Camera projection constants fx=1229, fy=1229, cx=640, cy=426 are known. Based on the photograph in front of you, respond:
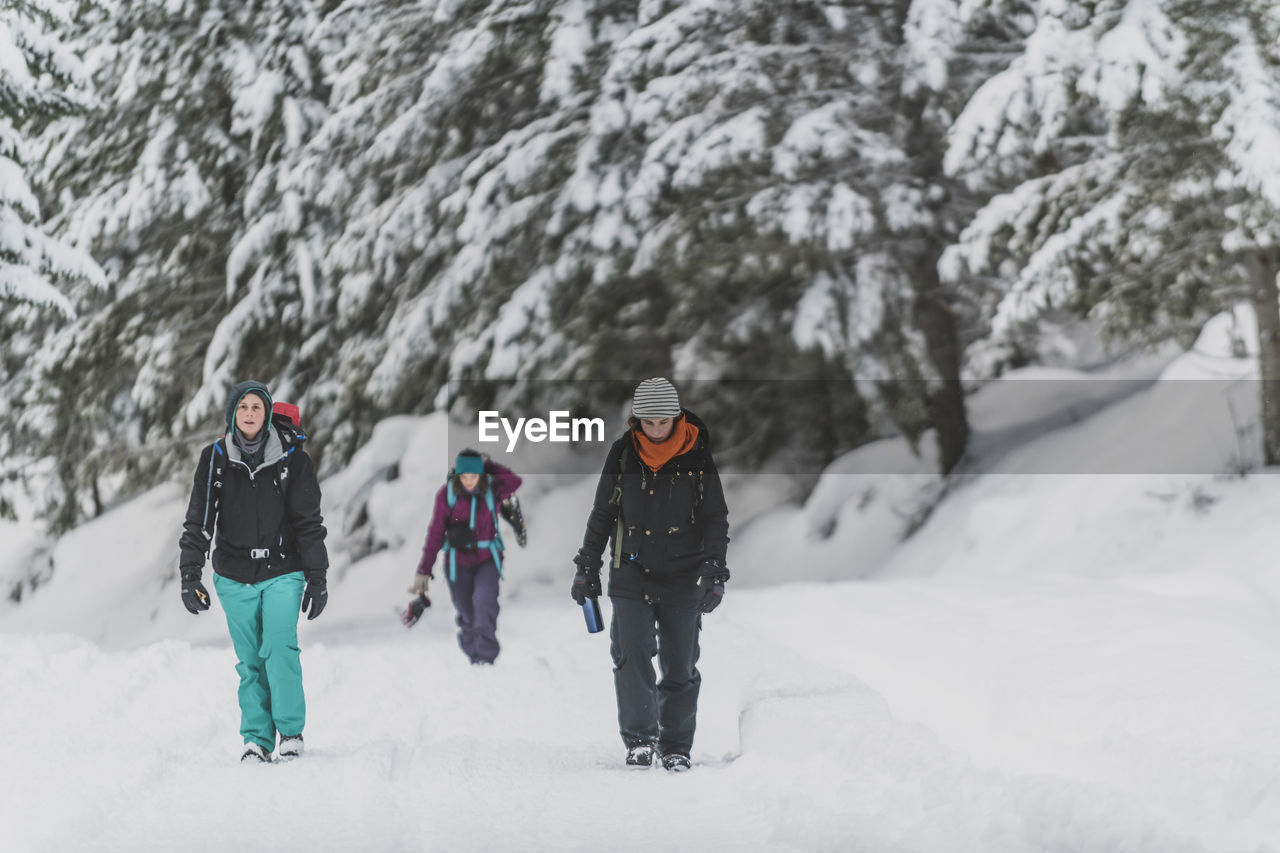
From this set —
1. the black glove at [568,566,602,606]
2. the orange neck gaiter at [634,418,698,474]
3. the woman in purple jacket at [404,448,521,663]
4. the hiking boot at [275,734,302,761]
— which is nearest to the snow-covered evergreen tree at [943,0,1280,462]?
the woman in purple jacket at [404,448,521,663]

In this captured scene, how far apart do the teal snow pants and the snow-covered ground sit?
219mm

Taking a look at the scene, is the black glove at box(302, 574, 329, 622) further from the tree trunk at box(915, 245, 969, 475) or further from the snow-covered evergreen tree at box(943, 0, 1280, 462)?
the tree trunk at box(915, 245, 969, 475)

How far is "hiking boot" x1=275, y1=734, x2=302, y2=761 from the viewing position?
5668mm

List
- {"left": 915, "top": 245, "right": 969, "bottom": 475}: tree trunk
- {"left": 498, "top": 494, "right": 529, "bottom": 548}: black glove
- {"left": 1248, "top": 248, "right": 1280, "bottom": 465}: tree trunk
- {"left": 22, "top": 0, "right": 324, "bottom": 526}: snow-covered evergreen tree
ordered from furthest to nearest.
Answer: {"left": 22, "top": 0, "right": 324, "bottom": 526}: snow-covered evergreen tree
{"left": 915, "top": 245, "right": 969, "bottom": 475}: tree trunk
{"left": 1248, "top": 248, "right": 1280, "bottom": 465}: tree trunk
{"left": 498, "top": 494, "right": 529, "bottom": 548}: black glove

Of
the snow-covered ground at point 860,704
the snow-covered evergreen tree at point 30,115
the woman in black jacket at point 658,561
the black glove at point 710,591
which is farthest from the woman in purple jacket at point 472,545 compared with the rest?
the snow-covered evergreen tree at point 30,115

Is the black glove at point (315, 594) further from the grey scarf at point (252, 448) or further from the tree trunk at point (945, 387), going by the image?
the tree trunk at point (945, 387)

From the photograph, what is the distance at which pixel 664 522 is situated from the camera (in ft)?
17.9

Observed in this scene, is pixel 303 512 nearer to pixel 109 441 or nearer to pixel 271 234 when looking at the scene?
pixel 271 234

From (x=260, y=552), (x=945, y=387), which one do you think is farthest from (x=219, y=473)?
(x=945, y=387)

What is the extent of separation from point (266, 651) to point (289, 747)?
46cm

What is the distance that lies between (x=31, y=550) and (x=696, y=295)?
12889 mm

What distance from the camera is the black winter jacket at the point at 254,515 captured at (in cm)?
557

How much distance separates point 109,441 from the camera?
57.2 feet

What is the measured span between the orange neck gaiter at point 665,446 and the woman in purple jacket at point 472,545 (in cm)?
378
